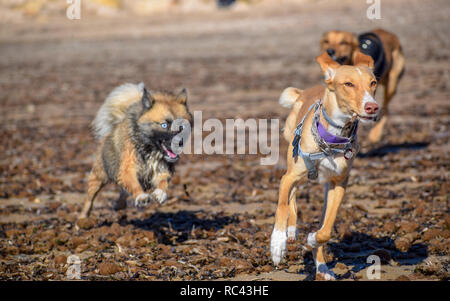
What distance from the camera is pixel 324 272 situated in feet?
16.0

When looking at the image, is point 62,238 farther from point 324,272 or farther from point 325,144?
point 325,144

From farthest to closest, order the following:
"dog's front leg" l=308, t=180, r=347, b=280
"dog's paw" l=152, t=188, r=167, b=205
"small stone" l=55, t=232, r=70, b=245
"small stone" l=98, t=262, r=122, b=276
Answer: "small stone" l=55, t=232, r=70, b=245 → "dog's paw" l=152, t=188, r=167, b=205 → "small stone" l=98, t=262, r=122, b=276 → "dog's front leg" l=308, t=180, r=347, b=280

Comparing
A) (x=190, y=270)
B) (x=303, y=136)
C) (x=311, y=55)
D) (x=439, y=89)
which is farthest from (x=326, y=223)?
(x=311, y=55)

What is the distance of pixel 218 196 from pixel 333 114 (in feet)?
12.8

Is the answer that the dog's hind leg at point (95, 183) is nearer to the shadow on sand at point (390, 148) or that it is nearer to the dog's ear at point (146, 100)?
the dog's ear at point (146, 100)

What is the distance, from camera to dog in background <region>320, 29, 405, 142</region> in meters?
8.45

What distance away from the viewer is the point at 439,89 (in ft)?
52.4

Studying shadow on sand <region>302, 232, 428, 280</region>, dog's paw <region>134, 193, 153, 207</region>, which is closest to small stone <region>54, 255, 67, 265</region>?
dog's paw <region>134, 193, 153, 207</region>

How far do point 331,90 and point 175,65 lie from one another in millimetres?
21561

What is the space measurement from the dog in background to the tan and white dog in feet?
8.62

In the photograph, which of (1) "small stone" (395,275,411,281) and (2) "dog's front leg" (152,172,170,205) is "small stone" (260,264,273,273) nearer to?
(1) "small stone" (395,275,411,281)

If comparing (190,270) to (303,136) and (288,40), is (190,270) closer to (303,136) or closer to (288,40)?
(303,136)

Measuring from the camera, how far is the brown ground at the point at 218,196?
5.48 meters

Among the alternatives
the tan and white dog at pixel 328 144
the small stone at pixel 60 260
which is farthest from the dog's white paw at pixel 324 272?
the small stone at pixel 60 260
